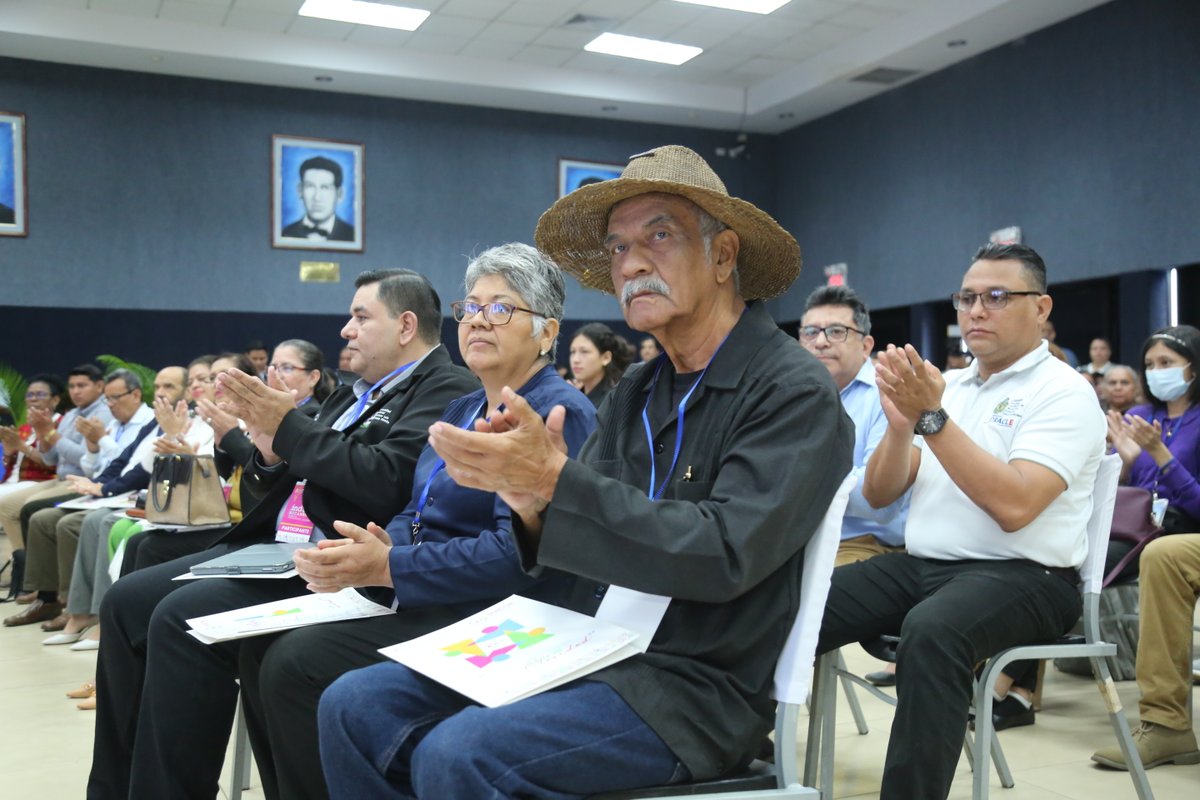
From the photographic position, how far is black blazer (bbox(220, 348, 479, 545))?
2.52m

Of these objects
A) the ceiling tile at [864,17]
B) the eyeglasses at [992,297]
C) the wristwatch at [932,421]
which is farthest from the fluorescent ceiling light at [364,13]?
the wristwatch at [932,421]

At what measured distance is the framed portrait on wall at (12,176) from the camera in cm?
996

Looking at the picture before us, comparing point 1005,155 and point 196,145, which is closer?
point 1005,155

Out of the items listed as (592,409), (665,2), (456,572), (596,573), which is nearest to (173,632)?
(456,572)

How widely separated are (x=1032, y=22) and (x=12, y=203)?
9706 millimetres

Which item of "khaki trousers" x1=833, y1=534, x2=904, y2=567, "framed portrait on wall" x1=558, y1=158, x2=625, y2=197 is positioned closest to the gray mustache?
"khaki trousers" x1=833, y1=534, x2=904, y2=567

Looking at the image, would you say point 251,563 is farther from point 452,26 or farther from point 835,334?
point 452,26

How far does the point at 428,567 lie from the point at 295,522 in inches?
40.1

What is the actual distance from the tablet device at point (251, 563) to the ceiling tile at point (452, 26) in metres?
8.03

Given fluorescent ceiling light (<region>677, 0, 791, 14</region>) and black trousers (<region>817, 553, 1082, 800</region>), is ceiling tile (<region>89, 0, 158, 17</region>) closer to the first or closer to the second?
fluorescent ceiling light (<region>677, 0, 791, 14</region>)

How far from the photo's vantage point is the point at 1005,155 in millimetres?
9711

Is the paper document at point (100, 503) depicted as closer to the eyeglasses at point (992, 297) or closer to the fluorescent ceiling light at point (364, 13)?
the eyeglasses at point (992, 297)

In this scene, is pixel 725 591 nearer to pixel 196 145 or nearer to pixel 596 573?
pixel 596 573

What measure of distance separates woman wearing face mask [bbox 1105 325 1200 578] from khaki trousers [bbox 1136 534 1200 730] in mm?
429
